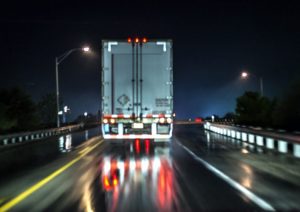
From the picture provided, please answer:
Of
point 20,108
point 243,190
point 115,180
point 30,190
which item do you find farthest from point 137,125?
point 20,108

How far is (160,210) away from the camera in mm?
9227

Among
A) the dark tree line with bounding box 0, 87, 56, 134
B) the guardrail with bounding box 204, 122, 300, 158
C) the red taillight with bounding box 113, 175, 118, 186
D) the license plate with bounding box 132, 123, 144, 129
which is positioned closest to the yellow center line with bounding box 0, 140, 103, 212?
the red taillight with bounding box 113, 175, 118, 186

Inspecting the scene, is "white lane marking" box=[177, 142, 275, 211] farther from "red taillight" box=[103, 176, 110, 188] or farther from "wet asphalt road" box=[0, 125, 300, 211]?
"red taillight" box=[103, 176, 110, 188]

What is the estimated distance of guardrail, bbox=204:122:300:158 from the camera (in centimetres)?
2370

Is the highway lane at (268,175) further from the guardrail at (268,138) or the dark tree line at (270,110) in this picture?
the dark tree line at (270,110)

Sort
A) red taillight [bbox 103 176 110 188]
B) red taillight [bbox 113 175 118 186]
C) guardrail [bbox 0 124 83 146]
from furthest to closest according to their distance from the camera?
guardrail [bbox 0 124 83 146] < red taillight [bbox 113 175 118 186] < red taillight [bbox 103 176 110 188]

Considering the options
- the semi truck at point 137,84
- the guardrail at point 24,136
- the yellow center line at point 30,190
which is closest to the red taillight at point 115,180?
the yellow center line at point 30,190

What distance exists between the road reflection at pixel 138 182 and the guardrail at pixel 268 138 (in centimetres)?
643

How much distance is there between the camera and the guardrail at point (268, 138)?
23703mm

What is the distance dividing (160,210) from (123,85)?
16658mm

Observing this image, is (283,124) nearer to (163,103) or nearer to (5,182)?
(163,103)

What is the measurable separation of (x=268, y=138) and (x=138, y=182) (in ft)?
51.2

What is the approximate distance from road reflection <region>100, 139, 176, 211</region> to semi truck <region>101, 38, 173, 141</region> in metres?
4.99

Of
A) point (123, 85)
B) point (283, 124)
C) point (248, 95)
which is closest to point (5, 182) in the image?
point (123, 85)
